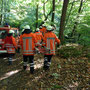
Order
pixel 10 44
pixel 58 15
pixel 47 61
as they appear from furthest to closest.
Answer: pixel 58 15, pixel 10 44, pixel 47 61

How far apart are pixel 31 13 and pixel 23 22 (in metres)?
3.37

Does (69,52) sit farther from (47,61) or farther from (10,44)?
(10,44)

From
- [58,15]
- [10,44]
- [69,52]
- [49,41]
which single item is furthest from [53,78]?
[58,15]

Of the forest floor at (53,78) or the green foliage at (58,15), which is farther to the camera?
the green foliage at (58,15)

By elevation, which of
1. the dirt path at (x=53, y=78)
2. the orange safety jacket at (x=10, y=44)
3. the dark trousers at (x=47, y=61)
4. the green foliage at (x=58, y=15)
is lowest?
the dirt path at (x=53, y=78)

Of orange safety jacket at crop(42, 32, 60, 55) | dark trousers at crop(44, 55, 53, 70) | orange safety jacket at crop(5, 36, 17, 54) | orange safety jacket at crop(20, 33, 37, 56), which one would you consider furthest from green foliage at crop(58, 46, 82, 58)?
orange safety jacket at crop(5, 36, 17, 54)

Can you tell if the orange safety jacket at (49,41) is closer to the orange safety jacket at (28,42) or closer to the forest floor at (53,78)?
the orange safety jacket at (28,42)

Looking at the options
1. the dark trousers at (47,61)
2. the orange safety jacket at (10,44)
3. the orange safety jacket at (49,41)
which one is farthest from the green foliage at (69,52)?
the orange safety jacket at (10,44)

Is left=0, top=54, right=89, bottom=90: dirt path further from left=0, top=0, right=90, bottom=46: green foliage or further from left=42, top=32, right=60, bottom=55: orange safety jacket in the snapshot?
left=0, top=0, right=90, bottom=46: green foliage

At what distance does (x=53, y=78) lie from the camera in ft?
14.3

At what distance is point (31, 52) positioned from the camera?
4652mm

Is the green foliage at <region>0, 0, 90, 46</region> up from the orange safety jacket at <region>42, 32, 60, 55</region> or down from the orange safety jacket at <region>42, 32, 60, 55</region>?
up

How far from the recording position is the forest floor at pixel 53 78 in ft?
12.5

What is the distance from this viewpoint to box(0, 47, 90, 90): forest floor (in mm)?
3820
